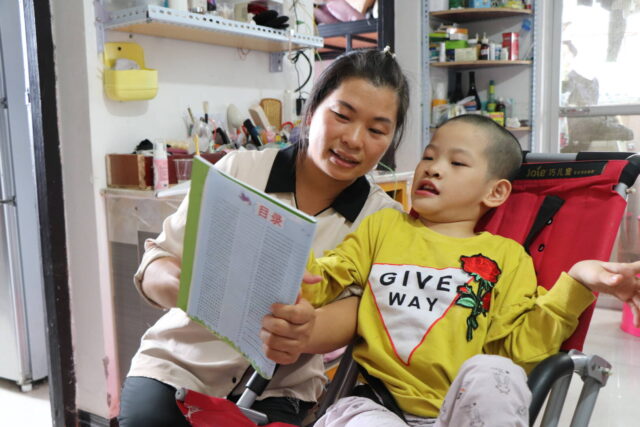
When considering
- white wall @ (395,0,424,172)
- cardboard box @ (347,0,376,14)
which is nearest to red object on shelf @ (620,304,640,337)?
white wall @ (395,0,424,172)

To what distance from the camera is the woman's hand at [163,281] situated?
1.19 meters

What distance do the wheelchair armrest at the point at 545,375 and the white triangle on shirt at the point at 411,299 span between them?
20 cm


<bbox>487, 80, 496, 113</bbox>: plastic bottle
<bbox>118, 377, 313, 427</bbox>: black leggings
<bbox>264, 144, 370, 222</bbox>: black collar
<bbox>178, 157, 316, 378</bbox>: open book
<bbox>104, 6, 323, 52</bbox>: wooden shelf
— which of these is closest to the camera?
<bbox>178, 157, 316, 378</bbox>: open book

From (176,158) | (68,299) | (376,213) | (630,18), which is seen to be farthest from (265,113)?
(630,18)

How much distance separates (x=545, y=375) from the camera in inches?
40.3

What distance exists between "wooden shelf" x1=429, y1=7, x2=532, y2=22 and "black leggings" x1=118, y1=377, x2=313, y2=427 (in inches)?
132

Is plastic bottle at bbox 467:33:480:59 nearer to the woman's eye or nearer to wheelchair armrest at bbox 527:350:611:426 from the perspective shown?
the woman's eye

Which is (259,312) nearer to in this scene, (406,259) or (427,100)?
(406,259)

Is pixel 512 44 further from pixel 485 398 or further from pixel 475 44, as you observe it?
pixel 485 398

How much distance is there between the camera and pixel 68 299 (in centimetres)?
227

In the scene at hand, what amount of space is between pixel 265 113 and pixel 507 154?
1634 millimetres

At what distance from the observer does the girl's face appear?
4.21 ft

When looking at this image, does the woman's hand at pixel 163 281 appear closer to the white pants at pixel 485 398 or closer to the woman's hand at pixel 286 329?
the woman's hand at pixel 286 329

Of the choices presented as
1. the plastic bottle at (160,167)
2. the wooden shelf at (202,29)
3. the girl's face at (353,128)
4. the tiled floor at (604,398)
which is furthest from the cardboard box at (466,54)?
the girl's face at (353,128)
